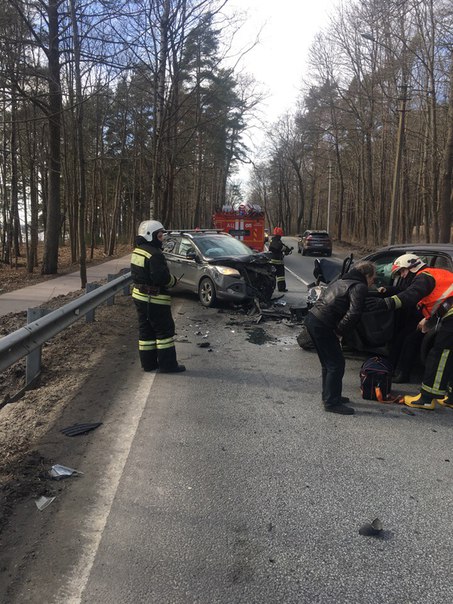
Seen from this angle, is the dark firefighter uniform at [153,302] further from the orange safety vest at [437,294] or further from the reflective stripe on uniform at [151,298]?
the orange safety vest at [437,294]

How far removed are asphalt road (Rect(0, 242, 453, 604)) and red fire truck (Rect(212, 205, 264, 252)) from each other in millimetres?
18164

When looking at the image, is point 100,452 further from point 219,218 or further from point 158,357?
point 219,218

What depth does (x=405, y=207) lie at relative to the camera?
31766 mm

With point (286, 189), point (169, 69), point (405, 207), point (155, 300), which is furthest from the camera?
point (286, 189)

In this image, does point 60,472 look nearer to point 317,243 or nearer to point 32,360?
point 32,360

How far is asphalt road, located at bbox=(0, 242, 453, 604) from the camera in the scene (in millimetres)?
Answer: 2402

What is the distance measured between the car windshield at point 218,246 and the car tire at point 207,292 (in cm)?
62

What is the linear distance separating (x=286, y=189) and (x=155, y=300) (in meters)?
71.8

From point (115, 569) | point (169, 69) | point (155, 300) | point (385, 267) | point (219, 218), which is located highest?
point (169, 69)

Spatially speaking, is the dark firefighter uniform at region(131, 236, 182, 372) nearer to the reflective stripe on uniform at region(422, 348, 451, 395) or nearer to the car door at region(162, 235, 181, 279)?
the reflective stripe on uniform at region(422, 348, 451, 395)

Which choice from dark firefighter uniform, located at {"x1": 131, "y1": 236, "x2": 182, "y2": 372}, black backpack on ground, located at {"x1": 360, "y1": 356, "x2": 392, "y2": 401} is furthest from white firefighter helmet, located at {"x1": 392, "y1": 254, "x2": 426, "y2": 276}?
dark firefighter uniform, located at {"x1": 131, "y1": 236, "x2": 182, "y2": 372}

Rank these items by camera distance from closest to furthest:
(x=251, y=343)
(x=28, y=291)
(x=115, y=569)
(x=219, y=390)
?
(x=115, y=569) → (x=219, y=390) → (x=251, y=343) → (x=28, y=291)

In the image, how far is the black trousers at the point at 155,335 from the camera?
233 inches

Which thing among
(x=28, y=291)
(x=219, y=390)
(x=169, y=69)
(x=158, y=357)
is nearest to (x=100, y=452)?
(x=219, y=390)
